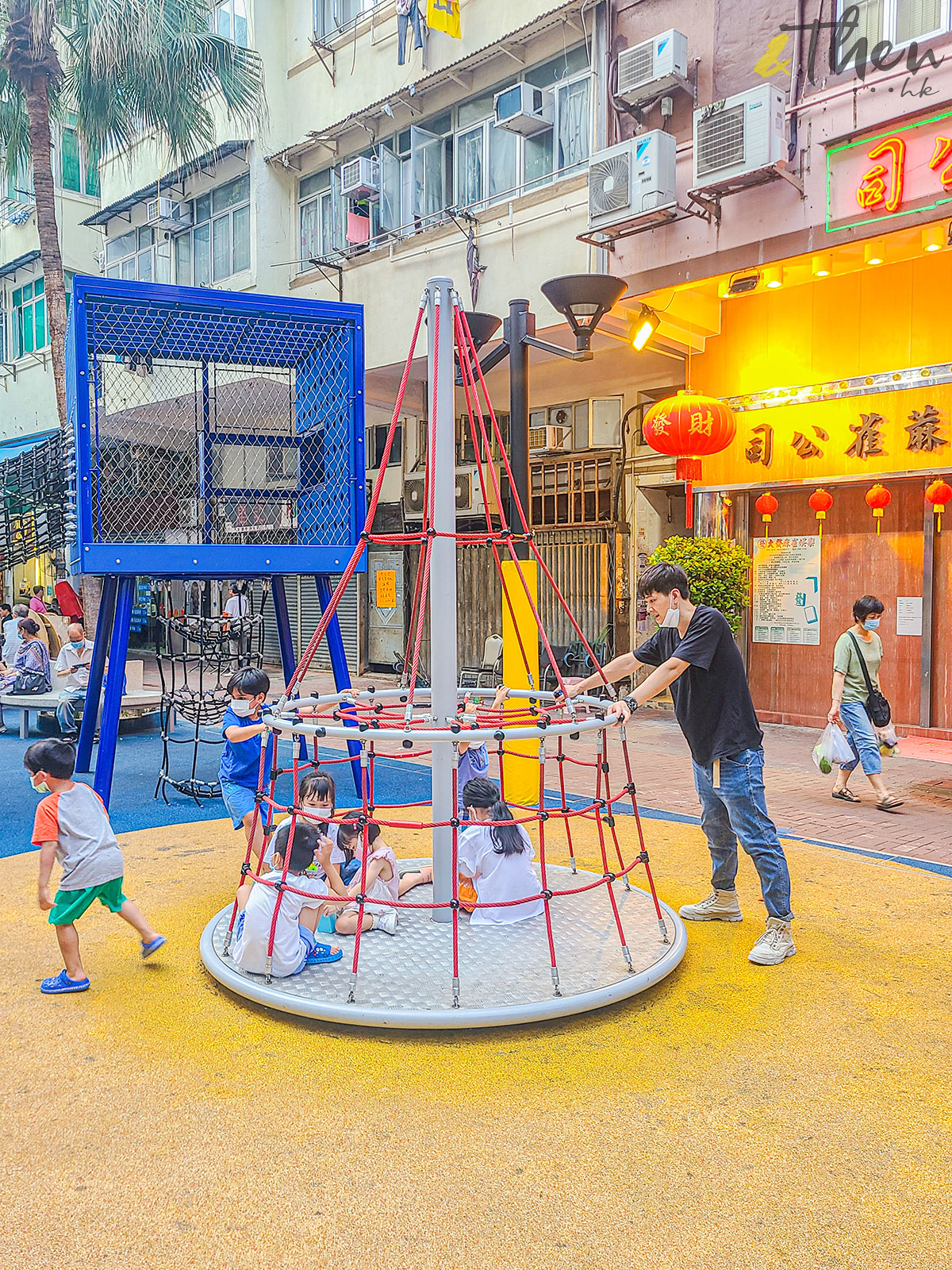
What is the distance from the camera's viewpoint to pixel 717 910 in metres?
4.99

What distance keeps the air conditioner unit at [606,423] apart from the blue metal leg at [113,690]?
8261 mm

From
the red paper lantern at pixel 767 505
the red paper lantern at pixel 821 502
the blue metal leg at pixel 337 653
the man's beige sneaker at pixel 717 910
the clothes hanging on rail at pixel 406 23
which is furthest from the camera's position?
the clothes hanging on rail at pixel 406 23

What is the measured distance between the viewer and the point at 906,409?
1041 centimetres

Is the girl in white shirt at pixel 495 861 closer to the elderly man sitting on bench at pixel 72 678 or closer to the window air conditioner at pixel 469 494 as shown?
the elderly man sitting on bench at pixel 72 678

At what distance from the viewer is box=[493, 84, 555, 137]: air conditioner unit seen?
12.6 meters

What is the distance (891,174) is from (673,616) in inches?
251

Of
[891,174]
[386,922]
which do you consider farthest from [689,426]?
[386,922]

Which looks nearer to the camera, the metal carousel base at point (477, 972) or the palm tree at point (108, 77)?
the metal carousel base at point (477, 972)

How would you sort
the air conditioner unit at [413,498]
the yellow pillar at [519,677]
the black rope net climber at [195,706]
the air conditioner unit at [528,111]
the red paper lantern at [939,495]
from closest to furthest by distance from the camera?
1. the yellow pillar at [519,677]
2. the black rope net climber at [195,706]
3. the red paper lantern at [939,495]
4. the air conditioner unit at [528,111]
5. the air conditioner unit at [413,498]

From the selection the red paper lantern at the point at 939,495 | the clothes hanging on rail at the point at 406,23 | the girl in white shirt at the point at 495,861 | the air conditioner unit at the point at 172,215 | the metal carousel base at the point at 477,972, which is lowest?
the metal carousel base at the point at 477,972

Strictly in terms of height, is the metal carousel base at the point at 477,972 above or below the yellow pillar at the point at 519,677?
below

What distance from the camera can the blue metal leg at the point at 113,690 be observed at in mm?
6672

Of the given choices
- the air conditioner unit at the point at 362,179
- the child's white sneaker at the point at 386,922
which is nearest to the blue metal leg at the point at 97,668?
the child's white sneaker at the point at 386,922

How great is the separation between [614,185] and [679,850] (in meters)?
7.49
